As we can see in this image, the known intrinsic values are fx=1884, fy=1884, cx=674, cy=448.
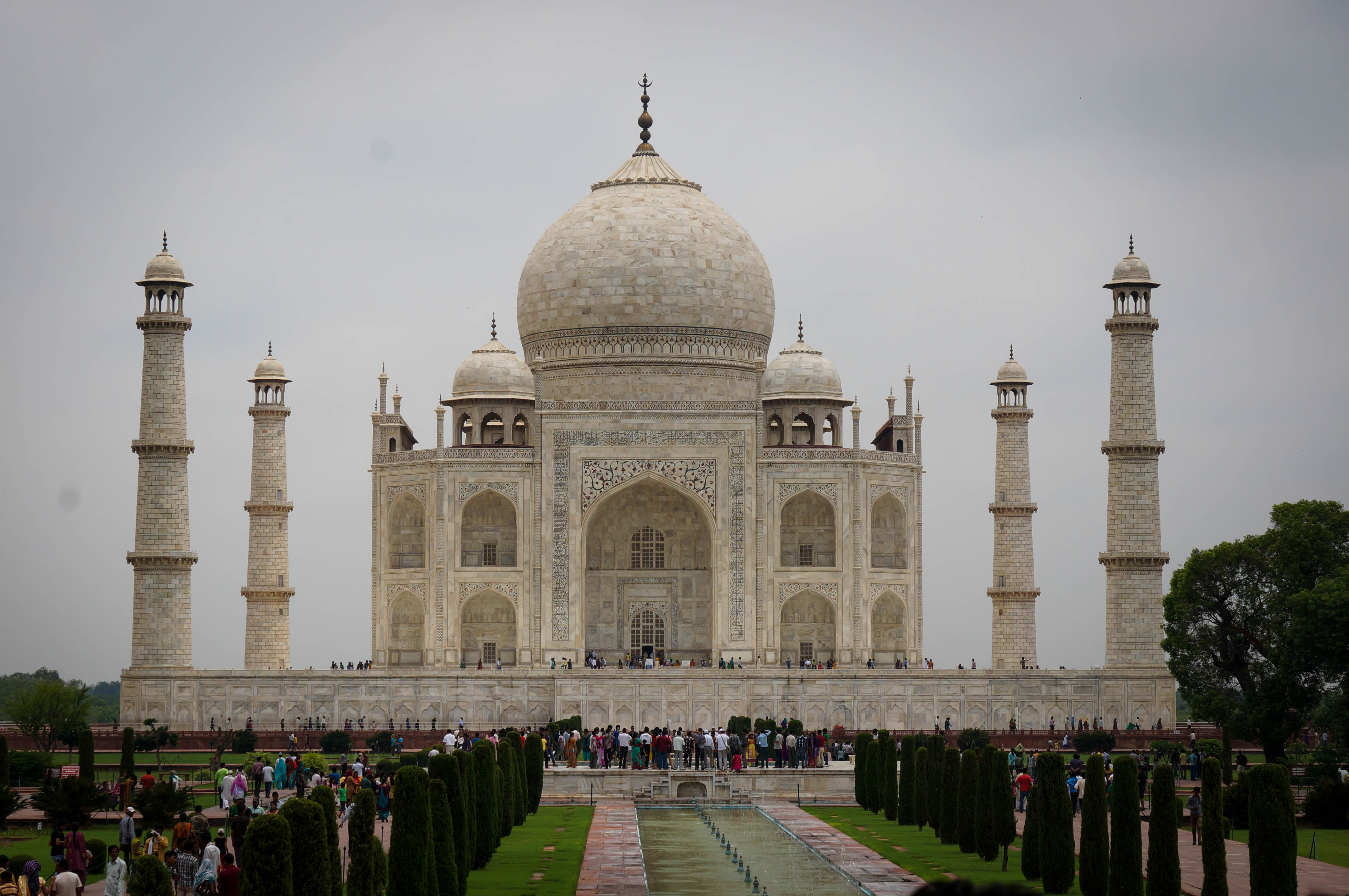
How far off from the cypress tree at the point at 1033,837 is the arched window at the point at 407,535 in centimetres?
2039

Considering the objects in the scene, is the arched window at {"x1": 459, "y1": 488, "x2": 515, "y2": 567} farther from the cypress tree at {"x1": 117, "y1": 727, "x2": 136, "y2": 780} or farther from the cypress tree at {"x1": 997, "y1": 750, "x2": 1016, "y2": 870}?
the cypress tree at {"x1": 997, "y1": 750, "x2": 1016, "y2": 870}

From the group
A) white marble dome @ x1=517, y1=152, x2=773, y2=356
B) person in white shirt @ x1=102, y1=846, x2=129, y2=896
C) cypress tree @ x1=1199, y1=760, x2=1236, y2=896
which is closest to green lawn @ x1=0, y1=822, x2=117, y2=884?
person in white shirt @ x1=102, y1=846, x2=129, y2=896

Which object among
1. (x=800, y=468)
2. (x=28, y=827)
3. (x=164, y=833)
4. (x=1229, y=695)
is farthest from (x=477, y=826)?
(x=800, y=468)

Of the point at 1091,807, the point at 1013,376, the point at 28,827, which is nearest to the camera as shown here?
the point at 1091,807

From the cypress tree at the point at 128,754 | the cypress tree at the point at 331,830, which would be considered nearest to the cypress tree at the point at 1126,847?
the cypress tree at the point at 331,830

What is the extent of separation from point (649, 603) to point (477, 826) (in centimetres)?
1827

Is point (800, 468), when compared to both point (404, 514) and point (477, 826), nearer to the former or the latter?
point (404, 514)

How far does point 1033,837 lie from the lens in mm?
15266

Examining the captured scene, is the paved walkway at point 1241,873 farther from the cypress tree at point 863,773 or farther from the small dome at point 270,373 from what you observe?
the small dome at point 270,373

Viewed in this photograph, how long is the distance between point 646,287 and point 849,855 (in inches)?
796

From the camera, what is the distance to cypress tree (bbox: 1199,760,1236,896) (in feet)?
42.6

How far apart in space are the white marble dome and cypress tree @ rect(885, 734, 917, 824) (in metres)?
16.4

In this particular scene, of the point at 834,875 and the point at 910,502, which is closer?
the point at 834,875

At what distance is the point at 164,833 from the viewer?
1747cm
